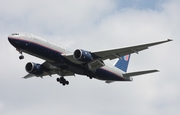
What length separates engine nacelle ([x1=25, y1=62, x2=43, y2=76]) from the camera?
195 ft

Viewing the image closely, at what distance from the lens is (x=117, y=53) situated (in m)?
55.1

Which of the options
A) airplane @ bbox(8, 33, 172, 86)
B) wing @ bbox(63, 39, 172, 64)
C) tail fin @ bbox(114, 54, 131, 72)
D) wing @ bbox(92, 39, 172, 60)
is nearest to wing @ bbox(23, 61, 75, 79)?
airplane @ bbox(8, 33, 172, 86)

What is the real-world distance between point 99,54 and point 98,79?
5.10m

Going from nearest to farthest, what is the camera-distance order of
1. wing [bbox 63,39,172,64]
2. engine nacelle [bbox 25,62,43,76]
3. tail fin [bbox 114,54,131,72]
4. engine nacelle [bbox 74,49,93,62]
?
1. wing [bbox 63,39,172,64]
2. engine nacelle [bbox 74,49,93,62]
3. engine nacelle [bbox 25,62,43,76]
4. tail fin [bbox 114,54,131,72]

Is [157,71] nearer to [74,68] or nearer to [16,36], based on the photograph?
[74,68]

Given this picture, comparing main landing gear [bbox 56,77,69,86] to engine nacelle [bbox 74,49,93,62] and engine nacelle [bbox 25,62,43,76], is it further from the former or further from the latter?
engine nacelle [bbox 74,49,93,62]

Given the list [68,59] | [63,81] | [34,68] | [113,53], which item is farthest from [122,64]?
[34,68]

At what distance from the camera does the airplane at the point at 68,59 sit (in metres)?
53.1

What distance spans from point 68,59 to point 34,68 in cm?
602

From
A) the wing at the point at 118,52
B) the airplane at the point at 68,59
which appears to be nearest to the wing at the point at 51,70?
the airplane at the point at 68,59

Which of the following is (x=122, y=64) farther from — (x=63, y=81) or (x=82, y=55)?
(x=82, y=55)

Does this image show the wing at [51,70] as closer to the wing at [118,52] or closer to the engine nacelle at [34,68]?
the engine nacelle at [34,68]

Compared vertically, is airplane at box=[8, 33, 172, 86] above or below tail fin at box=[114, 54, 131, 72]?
below

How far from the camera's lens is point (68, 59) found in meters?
55.3
